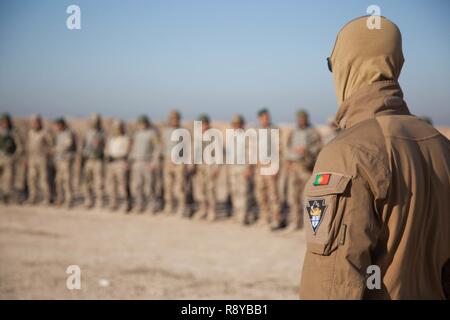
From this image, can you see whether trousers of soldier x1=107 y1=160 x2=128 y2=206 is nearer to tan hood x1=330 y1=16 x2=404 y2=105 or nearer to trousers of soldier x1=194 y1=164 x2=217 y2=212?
trousers of soldier x1=194 y1=164 x2=217 y2=212

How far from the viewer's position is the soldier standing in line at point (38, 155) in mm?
13250

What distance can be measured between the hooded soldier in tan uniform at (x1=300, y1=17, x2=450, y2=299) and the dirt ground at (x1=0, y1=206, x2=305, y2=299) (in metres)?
4.52

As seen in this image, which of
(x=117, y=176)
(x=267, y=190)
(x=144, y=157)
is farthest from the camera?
(x=117, y=176)

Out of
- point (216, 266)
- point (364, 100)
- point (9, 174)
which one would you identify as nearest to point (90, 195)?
point (9, 174)

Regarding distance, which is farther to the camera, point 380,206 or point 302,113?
point 302,113

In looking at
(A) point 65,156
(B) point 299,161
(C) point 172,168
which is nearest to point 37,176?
(A) point 65,156

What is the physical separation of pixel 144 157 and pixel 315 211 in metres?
10.4

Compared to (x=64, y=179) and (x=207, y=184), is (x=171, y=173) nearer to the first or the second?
(x=207, y=184)

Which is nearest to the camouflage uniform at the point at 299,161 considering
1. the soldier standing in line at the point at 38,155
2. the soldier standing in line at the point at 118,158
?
the soldier standing in line at the point at 118,158

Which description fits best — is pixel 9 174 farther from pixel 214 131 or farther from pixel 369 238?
pixel 369 238

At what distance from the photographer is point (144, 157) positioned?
1205cm

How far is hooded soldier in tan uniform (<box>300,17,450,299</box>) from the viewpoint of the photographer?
1.75 metres

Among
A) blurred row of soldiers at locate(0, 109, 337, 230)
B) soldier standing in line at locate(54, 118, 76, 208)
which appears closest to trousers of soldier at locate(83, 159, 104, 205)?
Answer: blurred row of soldiers at locate(0, 109, 337, 230)

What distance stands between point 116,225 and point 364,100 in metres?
9.62
